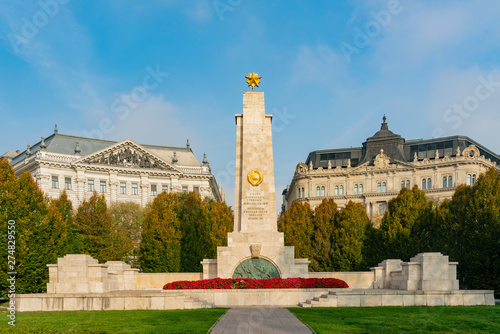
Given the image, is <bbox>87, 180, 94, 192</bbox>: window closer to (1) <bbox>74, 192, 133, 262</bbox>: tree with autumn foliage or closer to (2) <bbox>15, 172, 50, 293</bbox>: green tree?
(1) <bbox>74, 192, 133, 262</bbox>: tree with autumn foliage

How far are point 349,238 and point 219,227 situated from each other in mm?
11232

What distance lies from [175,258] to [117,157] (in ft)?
171

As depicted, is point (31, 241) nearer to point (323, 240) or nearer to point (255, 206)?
point (255, 206)

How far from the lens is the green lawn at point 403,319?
579 inches

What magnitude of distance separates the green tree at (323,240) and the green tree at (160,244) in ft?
37.8

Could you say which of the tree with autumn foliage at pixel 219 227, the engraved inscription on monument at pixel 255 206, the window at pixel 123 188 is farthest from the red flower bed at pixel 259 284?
the window at pixel 123 188

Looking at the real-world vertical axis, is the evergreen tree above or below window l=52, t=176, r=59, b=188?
below

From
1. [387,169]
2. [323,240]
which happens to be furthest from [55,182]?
[387,169]

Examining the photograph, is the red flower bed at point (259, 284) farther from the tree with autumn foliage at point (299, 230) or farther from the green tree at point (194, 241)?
the tree with autumn foliage at point (299, 230)

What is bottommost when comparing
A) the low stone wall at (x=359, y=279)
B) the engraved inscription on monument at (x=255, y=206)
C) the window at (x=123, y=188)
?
the low stone wall at (x=359, y=279)

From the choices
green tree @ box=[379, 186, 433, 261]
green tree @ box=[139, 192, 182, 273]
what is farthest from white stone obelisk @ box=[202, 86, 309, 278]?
green tree @ box=[379, 186, 433, 261]

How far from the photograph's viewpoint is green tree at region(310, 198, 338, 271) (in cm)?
4269

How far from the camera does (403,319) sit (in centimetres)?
1702

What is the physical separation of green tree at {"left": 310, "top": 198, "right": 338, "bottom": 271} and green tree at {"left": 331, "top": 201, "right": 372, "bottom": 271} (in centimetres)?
40
